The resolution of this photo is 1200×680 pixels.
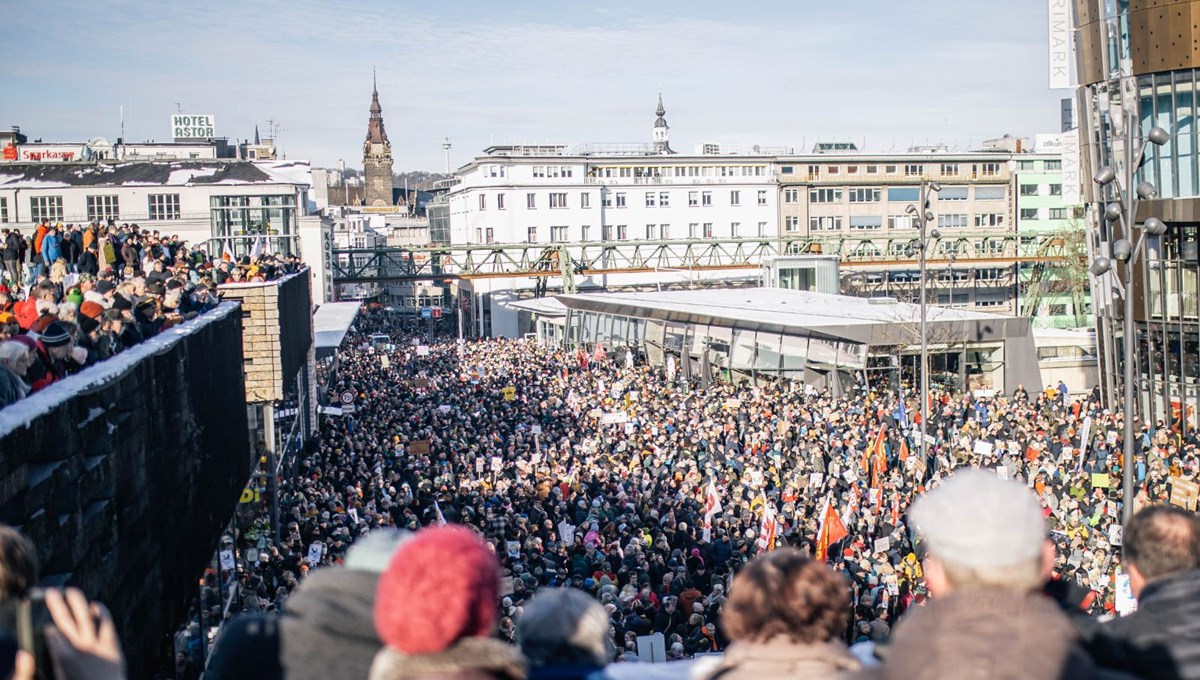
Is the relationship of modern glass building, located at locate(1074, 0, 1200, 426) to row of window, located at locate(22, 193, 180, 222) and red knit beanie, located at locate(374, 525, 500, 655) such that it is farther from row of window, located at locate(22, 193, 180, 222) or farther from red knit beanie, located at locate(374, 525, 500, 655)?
row of window, located at locate(22, 193, 180, 222)

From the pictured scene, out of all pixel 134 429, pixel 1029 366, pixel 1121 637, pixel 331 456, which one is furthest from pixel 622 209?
pixel 1121 637

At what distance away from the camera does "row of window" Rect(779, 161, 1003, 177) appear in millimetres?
87562

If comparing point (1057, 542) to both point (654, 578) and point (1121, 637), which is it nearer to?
point (654, 578)

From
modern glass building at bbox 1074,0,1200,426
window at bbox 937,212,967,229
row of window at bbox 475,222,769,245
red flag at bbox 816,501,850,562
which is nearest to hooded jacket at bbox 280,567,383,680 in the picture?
red flag at bbox 816,501,850,562

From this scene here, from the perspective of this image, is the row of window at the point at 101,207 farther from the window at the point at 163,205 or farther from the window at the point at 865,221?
the window at the point at 865,221

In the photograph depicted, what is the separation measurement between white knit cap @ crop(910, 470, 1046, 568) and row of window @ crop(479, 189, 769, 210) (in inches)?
3082

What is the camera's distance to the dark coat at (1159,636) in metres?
3.34

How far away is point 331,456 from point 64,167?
1340 inches

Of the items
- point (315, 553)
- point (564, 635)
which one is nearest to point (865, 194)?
point (315, 553)

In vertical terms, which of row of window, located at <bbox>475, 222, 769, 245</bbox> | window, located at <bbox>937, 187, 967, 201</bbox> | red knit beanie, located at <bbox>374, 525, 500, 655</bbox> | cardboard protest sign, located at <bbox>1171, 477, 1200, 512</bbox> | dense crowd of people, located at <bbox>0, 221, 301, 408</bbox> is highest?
window, located at <bbox>937, 187, 967, 201</bbox>

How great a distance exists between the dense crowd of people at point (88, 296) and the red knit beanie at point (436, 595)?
5130mm

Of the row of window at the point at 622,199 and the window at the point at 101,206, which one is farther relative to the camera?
the row of window at the point at 622,199

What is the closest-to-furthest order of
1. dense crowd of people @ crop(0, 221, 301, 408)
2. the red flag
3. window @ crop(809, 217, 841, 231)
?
dense crowd of people @ crop(0, 221, 301, 408) < the red flag < window @ crop(809, 217, 841, 231)

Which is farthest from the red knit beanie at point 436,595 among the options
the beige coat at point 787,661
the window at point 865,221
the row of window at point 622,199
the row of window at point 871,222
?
the window at point 865,221
